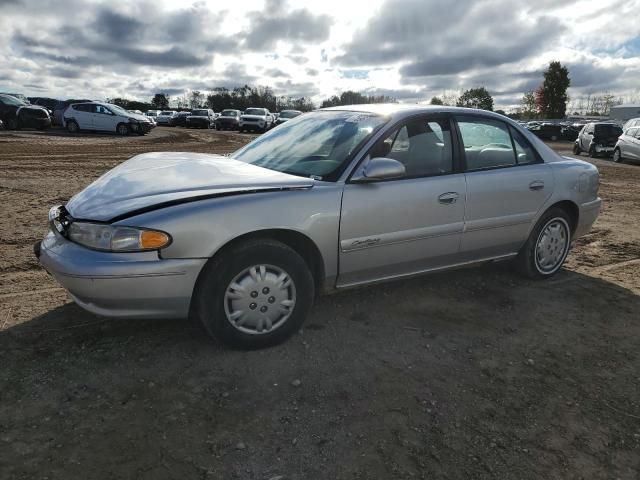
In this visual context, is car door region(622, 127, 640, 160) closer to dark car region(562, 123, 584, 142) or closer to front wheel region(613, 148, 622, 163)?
front wheel region(613, 148, 622, 163)

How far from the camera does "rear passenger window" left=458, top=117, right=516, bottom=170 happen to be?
3943mm

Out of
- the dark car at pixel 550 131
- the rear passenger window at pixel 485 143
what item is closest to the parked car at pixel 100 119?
the rear passenger window at pixel 485 143

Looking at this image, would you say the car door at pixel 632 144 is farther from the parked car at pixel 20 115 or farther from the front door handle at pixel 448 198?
the parked car at pixel 20 115

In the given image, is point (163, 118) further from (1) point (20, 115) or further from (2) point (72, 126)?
(1) point (20, 115)

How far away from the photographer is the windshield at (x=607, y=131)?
811 inches

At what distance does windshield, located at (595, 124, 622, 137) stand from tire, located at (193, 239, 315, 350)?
21.5 metres

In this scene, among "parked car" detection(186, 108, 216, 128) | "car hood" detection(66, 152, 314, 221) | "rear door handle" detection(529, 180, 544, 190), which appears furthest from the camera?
"parked car" detection(186, 108, 216, 128)

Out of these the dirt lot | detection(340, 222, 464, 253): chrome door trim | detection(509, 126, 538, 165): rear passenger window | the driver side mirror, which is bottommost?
the dirt lot

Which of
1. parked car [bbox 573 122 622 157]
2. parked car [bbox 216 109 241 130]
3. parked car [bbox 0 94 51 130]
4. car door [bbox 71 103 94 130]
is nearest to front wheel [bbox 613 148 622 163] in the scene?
parked car [bbox 573 122 622 157]

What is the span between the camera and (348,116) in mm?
3891

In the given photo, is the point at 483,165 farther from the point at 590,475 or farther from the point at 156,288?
the point at 156,288

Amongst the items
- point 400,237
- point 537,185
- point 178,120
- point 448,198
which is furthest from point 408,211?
point 178,120

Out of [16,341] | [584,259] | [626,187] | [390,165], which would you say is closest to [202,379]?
[16,341]

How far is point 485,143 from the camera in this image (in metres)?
4.11
